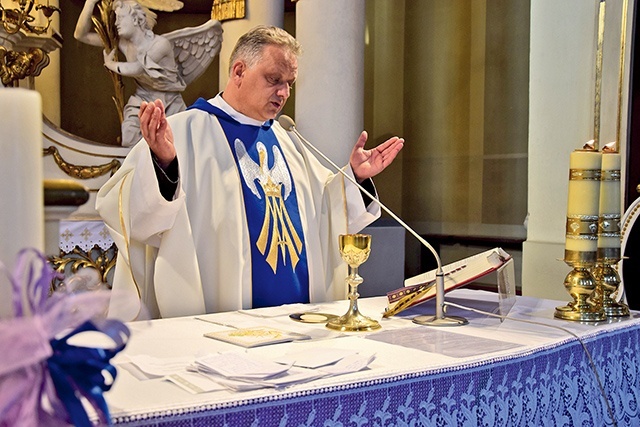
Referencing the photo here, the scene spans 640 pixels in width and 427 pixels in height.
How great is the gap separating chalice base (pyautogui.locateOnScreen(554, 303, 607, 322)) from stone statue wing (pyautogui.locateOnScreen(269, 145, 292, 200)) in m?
1.33

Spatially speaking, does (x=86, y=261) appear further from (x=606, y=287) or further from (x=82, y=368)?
(x=82, y=368)

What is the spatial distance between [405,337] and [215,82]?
5848 millimetres

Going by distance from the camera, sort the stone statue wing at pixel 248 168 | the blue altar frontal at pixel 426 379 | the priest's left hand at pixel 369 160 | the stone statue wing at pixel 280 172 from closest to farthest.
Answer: the blue altar frontal at pixel 426 379, the priest's left hand at pixel 369 160, the stone statue wing at pixel 248 168, the stone statue wing at pixel 280 172

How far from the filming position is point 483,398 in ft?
5.31

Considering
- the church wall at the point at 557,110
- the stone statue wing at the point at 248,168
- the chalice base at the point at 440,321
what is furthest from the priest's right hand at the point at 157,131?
the church wall at the point at 557,110

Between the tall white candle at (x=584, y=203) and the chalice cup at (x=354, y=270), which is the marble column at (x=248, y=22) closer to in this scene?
the tall white candle at (x=584, y=203)

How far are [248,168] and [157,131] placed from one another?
0.76 m

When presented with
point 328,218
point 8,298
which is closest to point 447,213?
point 328,218

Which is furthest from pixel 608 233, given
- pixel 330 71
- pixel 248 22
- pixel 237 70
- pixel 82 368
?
pixel 248 22

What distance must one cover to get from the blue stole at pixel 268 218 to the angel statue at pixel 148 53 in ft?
9.52

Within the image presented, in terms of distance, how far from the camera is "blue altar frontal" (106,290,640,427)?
128cm

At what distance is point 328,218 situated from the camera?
3.29 meters

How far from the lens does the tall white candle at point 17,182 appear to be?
2.95 ft

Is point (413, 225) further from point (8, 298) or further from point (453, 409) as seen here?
point (8, 298)
